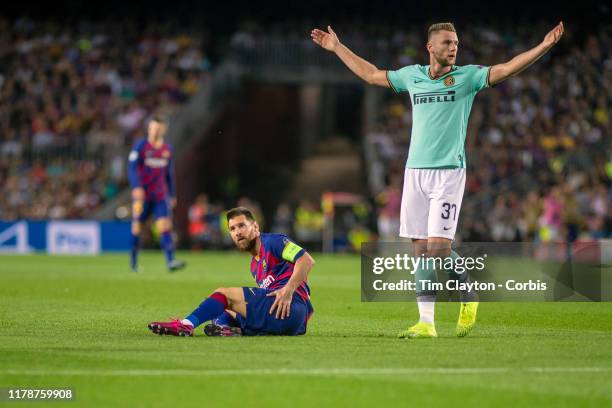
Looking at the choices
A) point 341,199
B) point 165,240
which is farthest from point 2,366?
point 341,199

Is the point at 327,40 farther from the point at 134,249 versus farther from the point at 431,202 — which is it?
the point at 134,249

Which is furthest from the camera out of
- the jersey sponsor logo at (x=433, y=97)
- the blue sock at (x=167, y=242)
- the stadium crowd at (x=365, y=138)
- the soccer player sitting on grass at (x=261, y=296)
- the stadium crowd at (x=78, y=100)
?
the stadium crowd at (x=78, y=100)

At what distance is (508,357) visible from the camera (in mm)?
8273

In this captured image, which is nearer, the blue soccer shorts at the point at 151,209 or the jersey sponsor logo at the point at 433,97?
the jersey sponsor logo at the point at 433,97

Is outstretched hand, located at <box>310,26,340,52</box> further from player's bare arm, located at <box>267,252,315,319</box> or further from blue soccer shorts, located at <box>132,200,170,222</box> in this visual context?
blue soccer shorts, located at <box>132,200,170,222</box>

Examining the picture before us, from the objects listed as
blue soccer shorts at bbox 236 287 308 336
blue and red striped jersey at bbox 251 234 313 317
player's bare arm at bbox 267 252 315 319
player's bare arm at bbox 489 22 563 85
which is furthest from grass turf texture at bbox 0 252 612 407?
player's bare arm at bbox 489 22 563 85

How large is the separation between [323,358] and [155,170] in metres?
12.2

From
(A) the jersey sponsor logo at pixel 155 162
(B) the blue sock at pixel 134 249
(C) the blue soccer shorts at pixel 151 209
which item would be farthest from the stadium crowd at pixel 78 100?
(A) the jersey sponsor logo at pixel 155 162

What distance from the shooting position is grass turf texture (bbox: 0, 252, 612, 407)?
21.5ft

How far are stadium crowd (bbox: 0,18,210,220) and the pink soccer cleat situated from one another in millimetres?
24143

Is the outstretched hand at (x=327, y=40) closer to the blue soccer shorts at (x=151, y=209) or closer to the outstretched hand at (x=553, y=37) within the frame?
the outstretched hand at (x=553, y=37)

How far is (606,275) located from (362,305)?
16.8 feet

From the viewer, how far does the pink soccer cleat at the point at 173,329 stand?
375 inches

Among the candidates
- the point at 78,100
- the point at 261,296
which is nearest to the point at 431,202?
the point at 261,296
